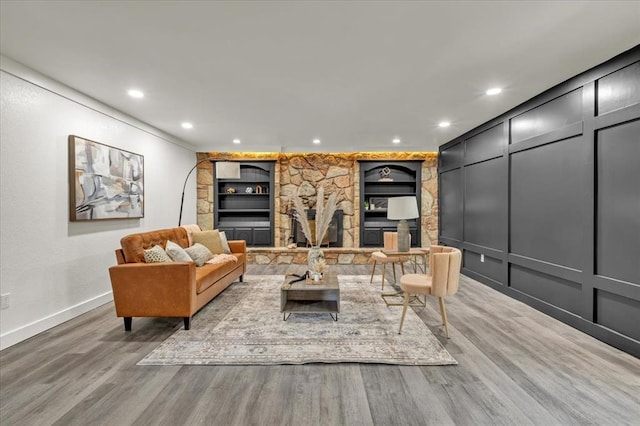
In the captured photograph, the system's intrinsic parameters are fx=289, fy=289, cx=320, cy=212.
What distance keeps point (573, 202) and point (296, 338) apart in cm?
312

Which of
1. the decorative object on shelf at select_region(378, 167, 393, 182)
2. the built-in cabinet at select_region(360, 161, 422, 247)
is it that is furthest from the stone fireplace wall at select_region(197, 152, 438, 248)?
the decorative object on shelf at select_region(378, 167, 393, 182)

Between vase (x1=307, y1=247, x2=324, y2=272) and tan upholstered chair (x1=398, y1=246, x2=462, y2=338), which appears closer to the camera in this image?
tan upholstered chair (x1=398, y1=246, x2=462, y2=338)

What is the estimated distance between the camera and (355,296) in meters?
3.93

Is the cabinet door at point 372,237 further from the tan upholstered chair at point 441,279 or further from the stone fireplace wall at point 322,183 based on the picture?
the tan upholstered chair at point 441,279

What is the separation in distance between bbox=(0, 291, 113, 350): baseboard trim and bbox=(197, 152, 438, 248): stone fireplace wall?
329 centimetres

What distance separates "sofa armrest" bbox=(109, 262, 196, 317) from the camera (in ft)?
9.21

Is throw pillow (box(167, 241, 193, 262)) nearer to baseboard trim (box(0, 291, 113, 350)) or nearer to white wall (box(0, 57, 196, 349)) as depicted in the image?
white wall (box(0, 57, 196, 349))

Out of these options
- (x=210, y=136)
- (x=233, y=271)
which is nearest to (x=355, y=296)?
(x=233, y=271)

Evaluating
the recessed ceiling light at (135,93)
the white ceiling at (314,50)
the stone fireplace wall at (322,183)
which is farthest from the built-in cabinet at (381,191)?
the recessed ceiling light at (135,93)

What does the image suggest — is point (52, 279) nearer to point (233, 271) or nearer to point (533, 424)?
point (233, 271)

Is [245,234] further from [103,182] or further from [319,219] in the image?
[319,219]

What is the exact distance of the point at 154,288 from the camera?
281 centimetres

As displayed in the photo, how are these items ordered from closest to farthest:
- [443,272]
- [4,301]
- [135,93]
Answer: [4,301]
[443,272]
[135,93]

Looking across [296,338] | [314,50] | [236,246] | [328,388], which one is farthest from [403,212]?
[236,246]
